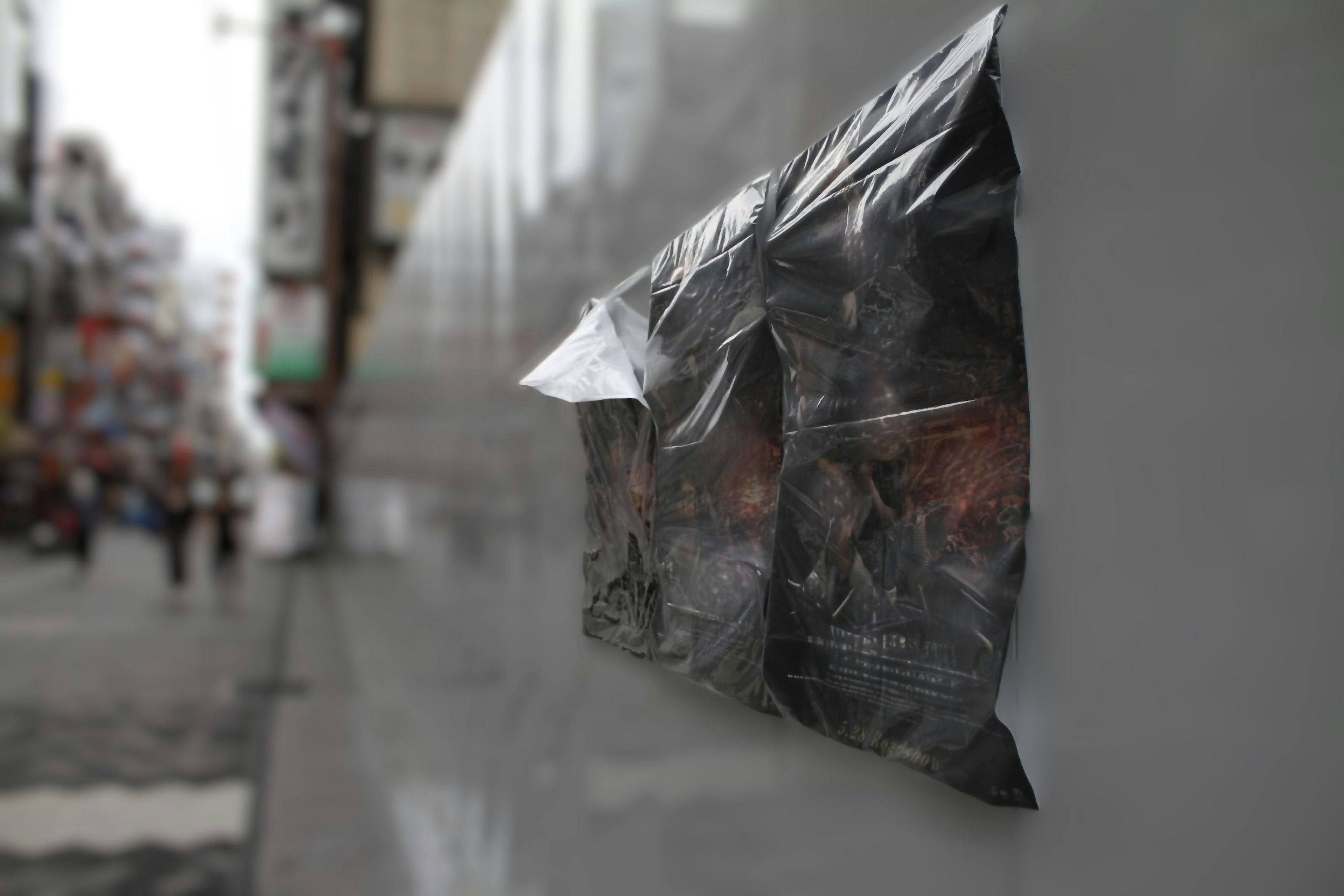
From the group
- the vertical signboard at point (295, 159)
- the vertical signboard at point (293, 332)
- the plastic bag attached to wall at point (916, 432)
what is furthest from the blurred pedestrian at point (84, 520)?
the plastic bag attached to wall at point (916, 432)

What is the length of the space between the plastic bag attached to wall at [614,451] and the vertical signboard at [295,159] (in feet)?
45.8

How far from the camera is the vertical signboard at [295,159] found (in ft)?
44.7

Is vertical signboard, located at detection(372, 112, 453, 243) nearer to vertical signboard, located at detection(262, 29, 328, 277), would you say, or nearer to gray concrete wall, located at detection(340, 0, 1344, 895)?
vertical signboard, located at detection(262, 29, 328, 277)

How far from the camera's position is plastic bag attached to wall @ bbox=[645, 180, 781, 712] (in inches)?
34.7

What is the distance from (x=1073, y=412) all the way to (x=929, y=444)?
93mm

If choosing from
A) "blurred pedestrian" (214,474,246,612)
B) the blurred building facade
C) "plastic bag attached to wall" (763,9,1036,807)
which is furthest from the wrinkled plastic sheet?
the blurred building facade

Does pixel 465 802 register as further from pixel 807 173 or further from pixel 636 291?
pixel 807 173

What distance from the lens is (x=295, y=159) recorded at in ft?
45.1

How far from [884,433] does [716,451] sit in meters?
0.32

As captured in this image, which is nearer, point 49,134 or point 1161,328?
point 1161,328

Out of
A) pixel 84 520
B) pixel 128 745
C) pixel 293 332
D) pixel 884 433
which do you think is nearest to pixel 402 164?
pixel 293 332

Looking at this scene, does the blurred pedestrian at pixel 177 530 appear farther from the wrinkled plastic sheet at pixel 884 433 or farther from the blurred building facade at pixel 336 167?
the wrinkled plastic sheet at pixel 884 433

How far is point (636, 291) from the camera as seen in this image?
1.33 m

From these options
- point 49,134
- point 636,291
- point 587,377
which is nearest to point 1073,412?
point 587,377
